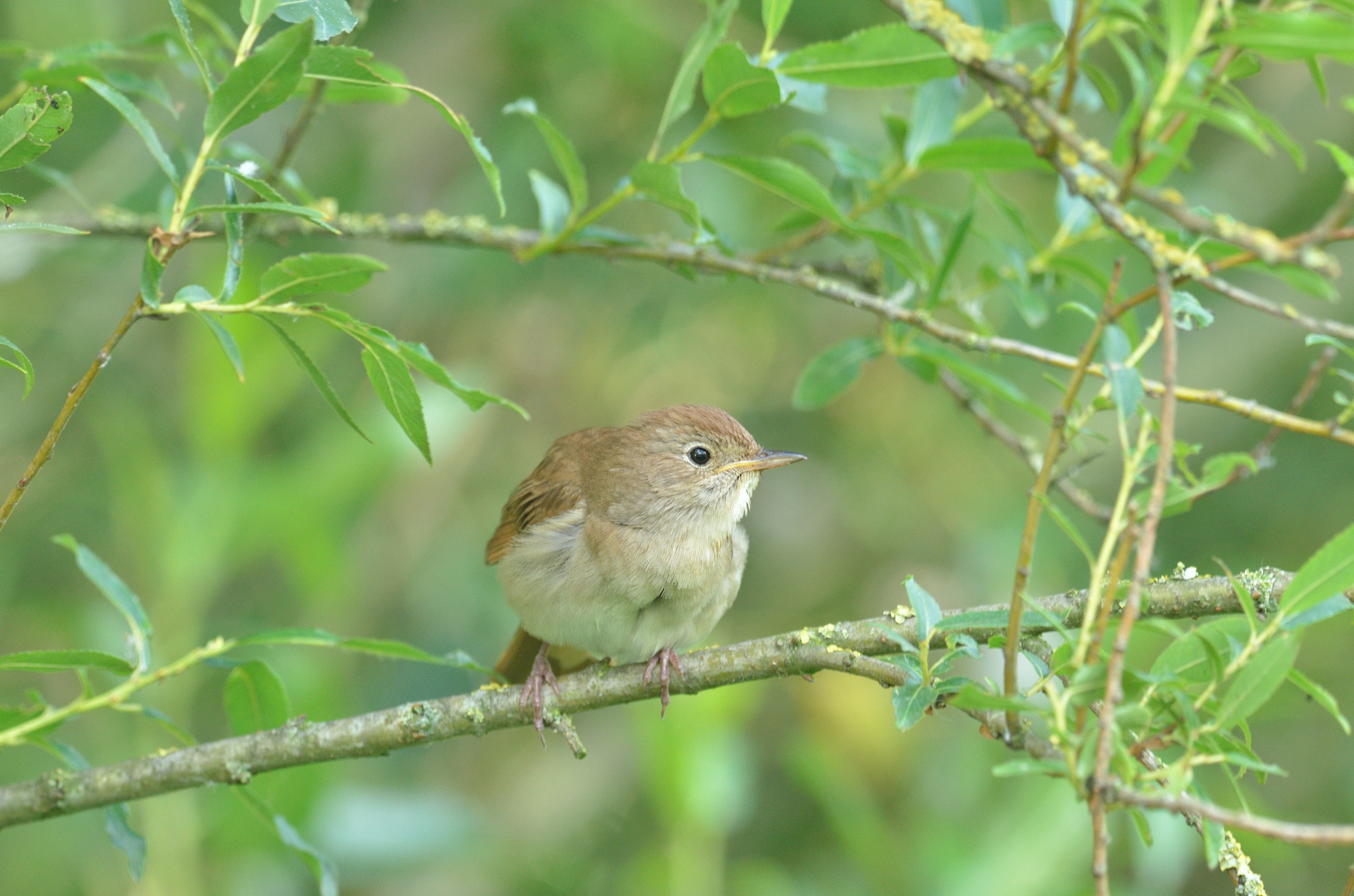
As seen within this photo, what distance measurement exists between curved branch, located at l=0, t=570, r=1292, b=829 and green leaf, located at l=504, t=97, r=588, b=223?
1.33 meters

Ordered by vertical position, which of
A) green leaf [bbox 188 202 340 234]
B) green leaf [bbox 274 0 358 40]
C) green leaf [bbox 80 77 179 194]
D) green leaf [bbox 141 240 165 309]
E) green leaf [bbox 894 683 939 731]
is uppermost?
green leaf [bbox 274 0 358 40]

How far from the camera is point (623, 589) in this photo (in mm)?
4039

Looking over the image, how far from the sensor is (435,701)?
3.17 metres

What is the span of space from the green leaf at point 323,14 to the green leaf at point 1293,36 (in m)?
1.66

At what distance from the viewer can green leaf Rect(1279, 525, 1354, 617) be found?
2.00 meters

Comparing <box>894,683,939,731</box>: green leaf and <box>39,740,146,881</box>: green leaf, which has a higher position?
<box>894,683,939,731</box>: green leaf

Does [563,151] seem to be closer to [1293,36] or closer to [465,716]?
[465,716]

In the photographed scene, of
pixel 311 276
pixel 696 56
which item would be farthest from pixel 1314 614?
pixel 311 276

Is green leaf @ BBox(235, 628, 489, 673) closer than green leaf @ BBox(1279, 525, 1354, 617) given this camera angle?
No

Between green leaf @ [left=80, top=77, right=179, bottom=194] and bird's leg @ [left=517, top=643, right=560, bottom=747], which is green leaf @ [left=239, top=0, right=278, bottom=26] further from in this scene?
bird's leg @ [left=517, top=643, right=560, bottom=747]

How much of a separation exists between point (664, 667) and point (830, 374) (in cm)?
109

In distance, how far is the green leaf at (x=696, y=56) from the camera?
9.51 ft

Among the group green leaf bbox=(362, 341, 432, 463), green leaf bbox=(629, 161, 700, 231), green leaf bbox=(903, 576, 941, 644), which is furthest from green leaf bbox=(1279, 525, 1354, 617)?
green leaf bbox=(362, 341, 432, 463)

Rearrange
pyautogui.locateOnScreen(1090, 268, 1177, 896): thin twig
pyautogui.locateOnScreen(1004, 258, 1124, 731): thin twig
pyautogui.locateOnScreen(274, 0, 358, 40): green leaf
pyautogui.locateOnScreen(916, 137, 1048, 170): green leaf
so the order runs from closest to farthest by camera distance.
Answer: pyautogui.locateOnScreen(1090, 268, 1177, 896): thin twig
pyautogui.locateOnScreen(1004, 258, 1124, 731): thin twig
pyautogui.locateOnScreen(274, 0, 358, 40): green leaf
pyautogui.locateOnScreen(916, 137, 1048, 170): green leaf
